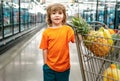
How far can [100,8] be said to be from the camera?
1390 cm

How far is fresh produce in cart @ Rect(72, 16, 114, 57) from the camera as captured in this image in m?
1.81

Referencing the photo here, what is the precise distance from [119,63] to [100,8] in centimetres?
1241

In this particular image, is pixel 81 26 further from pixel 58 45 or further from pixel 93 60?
pixel 58 45

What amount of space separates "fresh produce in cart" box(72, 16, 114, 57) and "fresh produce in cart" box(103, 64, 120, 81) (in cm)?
10

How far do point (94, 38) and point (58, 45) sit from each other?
68 cm

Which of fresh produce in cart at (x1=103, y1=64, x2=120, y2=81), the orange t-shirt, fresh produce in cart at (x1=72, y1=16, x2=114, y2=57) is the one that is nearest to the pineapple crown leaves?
fresh produce in cart at (x1=72, y1=16, x2=114, y2=57)

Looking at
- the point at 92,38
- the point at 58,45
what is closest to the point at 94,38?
the point at 92,38

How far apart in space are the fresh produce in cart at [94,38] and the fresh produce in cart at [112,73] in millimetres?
97

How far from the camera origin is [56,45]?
2.49m

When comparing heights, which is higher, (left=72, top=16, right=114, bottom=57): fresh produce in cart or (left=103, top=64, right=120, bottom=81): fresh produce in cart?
(left=72, top=16, right=114, bottom=57): fresh produce in cart

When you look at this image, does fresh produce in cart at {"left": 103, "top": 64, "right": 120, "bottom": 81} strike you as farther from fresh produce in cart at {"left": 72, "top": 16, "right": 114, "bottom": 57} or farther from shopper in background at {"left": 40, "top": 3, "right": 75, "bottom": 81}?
shopper in background at {"left": 40, "top": 3, "right": 75, "bottom": 81}

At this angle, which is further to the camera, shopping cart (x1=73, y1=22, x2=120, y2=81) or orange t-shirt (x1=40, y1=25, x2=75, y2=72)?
orange t-shirt (x1=40, y1=25, x2=75, y2=72)

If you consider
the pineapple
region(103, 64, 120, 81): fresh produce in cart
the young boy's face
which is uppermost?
the young boy's face

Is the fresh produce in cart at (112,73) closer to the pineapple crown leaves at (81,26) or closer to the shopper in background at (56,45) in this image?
the pineapple crown leaves at (81,26)
